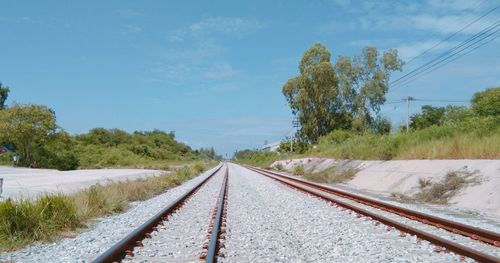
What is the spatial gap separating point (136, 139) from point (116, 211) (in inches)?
4637

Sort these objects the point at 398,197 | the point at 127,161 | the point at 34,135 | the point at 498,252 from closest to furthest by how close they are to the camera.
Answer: the point at 498,252, the point at 398,197, the point at 34,135, the point at 127,161

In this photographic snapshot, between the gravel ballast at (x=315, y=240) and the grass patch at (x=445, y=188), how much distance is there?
5241 mm

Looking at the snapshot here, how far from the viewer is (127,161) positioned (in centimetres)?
8175

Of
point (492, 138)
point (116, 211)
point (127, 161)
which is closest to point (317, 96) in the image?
point (127, 161)

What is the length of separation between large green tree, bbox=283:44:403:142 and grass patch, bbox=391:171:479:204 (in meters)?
46.7

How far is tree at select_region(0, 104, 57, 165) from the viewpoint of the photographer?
49.5 metres

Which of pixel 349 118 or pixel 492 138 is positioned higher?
pixel 349 118

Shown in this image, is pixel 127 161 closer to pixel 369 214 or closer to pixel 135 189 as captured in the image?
pixel 135 189

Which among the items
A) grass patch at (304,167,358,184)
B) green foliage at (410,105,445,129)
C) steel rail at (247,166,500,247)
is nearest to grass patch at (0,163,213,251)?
steel rail at (247,166,500,247)

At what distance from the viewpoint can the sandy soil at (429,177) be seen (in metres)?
15.2

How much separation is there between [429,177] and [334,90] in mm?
45805

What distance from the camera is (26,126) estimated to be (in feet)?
163

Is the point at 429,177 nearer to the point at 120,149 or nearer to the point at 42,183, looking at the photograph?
the point at 42,183

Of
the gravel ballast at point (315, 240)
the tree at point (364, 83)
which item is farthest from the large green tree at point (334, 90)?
the gravel ballast at point (315, 240)
